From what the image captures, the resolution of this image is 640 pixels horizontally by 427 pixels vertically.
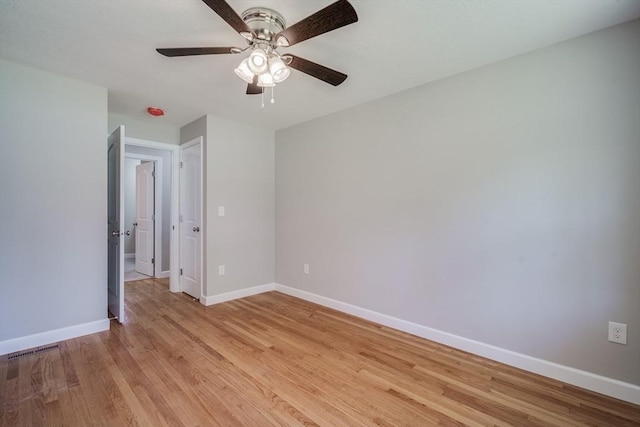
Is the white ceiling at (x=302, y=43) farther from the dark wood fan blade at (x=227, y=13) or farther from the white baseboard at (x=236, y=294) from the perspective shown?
the white baseboard at (x=236, y=294)

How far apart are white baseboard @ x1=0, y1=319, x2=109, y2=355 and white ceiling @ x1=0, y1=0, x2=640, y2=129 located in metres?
2.26

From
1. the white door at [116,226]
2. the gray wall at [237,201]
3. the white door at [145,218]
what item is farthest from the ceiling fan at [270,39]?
the white door at [145,218]

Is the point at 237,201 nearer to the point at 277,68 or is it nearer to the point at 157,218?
the point at 157,218

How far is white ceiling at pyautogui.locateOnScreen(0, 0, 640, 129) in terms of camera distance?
1.65 meters

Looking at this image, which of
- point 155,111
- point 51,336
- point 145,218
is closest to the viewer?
point 51,336

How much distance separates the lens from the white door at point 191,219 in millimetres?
3674

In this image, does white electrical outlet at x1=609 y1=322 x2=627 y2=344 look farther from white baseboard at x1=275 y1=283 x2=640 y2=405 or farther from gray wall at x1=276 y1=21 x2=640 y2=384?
white baseboard at x1=275 y1=283 x2=640 y2=405

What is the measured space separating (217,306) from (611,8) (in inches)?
165

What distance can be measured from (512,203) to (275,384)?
219 centimetres

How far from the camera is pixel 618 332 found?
1806 mm

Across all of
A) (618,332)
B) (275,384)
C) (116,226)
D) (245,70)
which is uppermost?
(245,70)

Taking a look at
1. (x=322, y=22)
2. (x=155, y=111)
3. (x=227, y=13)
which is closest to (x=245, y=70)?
(x=227, y=13)

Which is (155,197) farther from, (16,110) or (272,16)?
(272,16)

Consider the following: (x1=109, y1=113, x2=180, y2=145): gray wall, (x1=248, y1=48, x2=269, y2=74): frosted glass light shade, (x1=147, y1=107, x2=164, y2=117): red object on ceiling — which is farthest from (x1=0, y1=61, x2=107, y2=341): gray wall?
(x1=248, y1=48, x2=269, y2=74): frosted glass light shade
